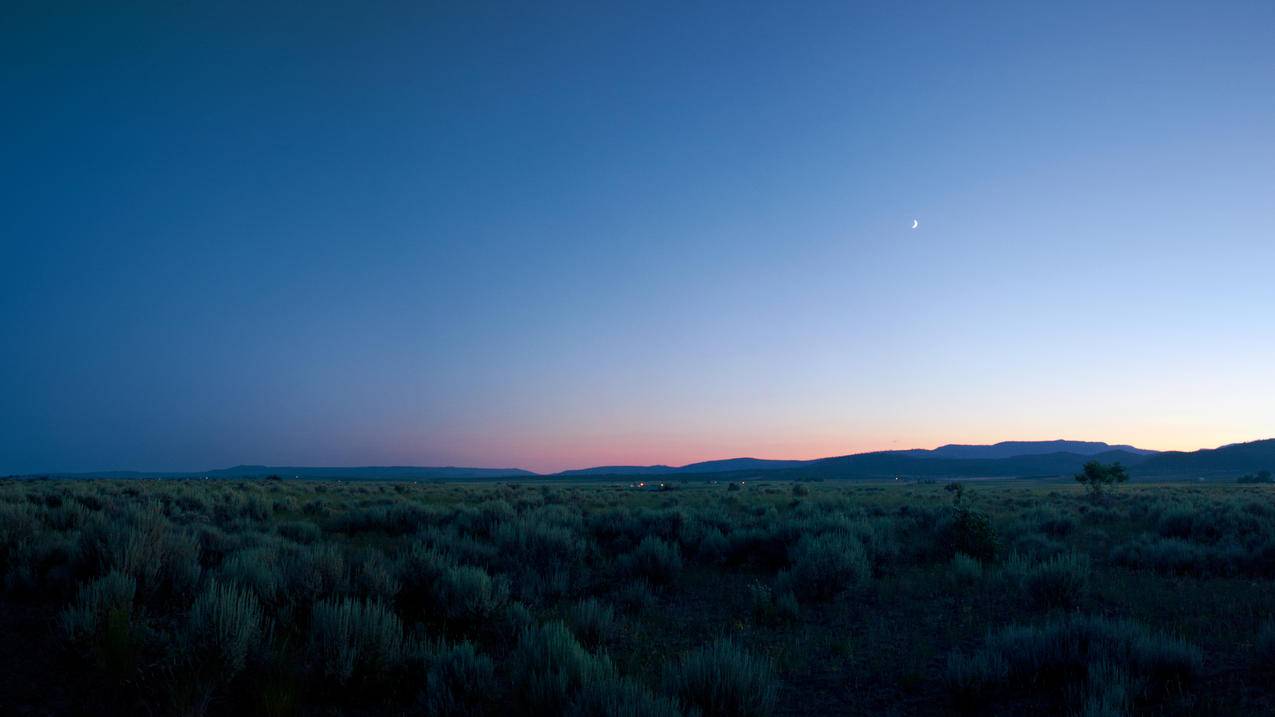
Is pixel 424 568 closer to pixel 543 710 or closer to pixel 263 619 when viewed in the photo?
pixel 263 619

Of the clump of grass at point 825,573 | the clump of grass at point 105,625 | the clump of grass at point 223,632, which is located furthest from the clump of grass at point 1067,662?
the clump of grass at point 105,625

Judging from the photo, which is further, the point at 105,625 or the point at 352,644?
the point at 105,625

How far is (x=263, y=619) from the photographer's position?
7.28 m

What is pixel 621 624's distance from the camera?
845 cm

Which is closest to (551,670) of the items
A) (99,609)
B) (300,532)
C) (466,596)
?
(466,596)

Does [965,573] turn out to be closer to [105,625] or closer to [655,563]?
[655,563]

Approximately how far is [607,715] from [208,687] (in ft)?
11.6

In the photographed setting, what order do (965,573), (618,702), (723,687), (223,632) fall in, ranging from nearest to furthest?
(618,702)
(723,687)
(223,632)
(965,573)

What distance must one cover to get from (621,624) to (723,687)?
10.9ft

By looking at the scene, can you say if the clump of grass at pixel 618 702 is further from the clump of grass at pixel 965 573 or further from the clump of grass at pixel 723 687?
the clump of grass at pixel 965 573

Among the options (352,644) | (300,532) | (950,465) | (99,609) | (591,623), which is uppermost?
(99,609)

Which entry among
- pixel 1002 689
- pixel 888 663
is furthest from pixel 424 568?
pixel 1002 689

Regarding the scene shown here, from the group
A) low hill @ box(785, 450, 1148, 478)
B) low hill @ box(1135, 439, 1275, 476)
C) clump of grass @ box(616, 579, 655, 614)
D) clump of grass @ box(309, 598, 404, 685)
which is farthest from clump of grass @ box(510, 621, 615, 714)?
low hill @ box(785, 450, 1148, 478)

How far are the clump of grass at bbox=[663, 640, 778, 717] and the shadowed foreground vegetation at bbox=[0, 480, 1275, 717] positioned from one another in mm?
22
